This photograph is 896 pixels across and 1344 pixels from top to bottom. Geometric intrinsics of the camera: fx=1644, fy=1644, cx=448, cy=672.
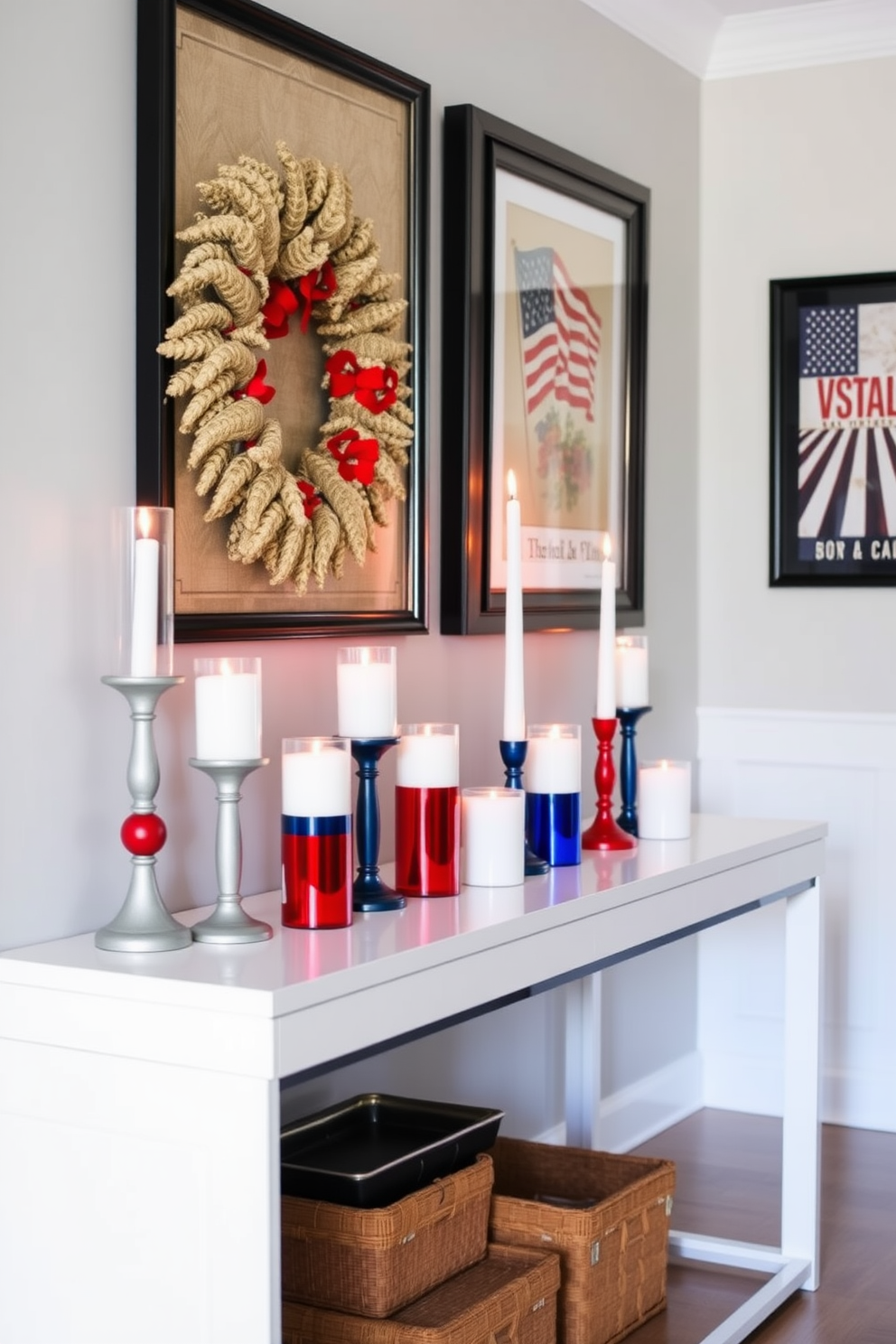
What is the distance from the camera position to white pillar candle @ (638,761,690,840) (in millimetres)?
2691

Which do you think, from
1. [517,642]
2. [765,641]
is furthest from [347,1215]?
[765,641]

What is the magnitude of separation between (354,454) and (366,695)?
0.44 m

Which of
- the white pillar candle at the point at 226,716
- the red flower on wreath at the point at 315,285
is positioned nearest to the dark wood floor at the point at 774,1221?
the white pillar candle at the point at 226,716

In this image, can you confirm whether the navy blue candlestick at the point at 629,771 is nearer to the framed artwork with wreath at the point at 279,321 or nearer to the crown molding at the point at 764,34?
the framed artwork with wreath at the point at 279,321

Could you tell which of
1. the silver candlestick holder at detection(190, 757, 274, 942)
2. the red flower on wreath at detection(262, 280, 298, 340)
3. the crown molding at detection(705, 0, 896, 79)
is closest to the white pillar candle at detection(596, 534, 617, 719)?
the red flower on wreath at detection(262, 280, 298, 340)

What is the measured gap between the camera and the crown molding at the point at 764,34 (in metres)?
3.39

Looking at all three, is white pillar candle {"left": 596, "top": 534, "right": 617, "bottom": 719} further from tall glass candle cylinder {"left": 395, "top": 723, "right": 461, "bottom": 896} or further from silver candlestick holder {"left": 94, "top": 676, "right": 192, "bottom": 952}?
silver candlestick holder {"left": 94, "top": 676, "right": 192, "bottom": 952}

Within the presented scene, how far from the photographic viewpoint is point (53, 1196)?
174cm

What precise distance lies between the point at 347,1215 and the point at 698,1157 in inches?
61.9

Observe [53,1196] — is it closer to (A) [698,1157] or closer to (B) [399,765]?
(B) [399,765]

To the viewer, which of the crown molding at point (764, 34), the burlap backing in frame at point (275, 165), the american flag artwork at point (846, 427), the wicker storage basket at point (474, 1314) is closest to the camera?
the wicker storage basket at point (474, 1314)

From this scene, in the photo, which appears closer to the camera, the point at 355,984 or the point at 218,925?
the point at 355,984

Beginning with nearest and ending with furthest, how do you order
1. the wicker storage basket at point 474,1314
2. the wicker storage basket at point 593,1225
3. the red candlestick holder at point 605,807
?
the wicker storage basket at point 474,1314, the wicker storage basket at point 593,1225, the red candlestick holder at point 605,807

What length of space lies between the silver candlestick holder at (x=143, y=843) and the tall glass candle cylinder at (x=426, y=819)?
1.30ft
